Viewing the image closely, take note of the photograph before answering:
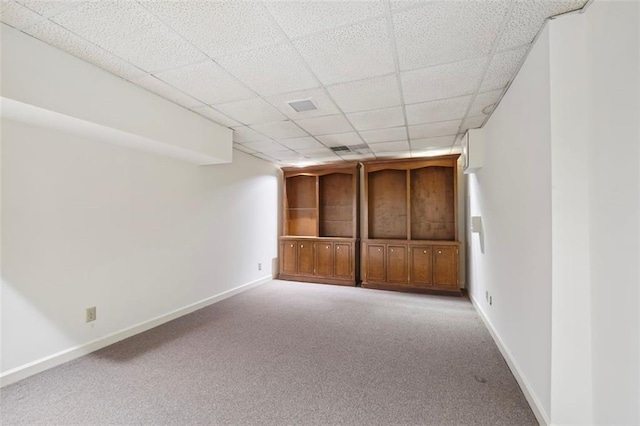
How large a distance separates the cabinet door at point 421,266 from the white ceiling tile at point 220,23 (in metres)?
4.11

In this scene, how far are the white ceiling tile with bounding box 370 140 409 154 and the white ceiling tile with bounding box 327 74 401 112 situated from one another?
4.82 ft

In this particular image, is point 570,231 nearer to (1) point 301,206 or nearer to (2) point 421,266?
(2) point 421,266

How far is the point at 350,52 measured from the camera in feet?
6.31

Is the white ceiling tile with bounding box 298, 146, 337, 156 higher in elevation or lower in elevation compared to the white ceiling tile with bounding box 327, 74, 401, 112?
lower

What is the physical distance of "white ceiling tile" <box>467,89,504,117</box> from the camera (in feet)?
8.32

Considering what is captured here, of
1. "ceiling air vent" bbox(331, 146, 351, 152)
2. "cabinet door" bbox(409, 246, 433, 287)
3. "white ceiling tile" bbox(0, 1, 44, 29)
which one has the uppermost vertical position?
"white ceiling tile" bbox(0, 1, 44, 29)

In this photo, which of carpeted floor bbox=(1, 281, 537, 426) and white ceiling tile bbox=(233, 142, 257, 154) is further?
white ceiling tile bbox=(233, 142, 257, 154)

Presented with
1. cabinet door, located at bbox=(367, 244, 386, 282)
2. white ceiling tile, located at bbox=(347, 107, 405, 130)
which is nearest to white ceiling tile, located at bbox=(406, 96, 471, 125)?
white ceiling tile, located at bbox=(347, 107, 405, 130)

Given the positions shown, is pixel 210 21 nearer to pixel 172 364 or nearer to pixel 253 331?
pixel 172 364

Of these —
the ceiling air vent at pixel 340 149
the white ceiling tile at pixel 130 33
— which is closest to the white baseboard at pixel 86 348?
the white ceiling tile at pixel 130 33

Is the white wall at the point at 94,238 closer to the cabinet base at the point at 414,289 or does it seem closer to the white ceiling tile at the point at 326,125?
the white ceiling tile at the point at 326,125

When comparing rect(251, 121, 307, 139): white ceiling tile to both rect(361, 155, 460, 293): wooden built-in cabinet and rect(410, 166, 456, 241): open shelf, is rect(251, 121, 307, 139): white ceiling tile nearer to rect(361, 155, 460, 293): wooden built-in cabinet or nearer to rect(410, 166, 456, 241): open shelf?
rect(361, 155, 460, 293): wooden built-in cabinet

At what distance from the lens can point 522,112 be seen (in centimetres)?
204

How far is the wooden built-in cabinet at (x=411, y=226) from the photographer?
4.74m
